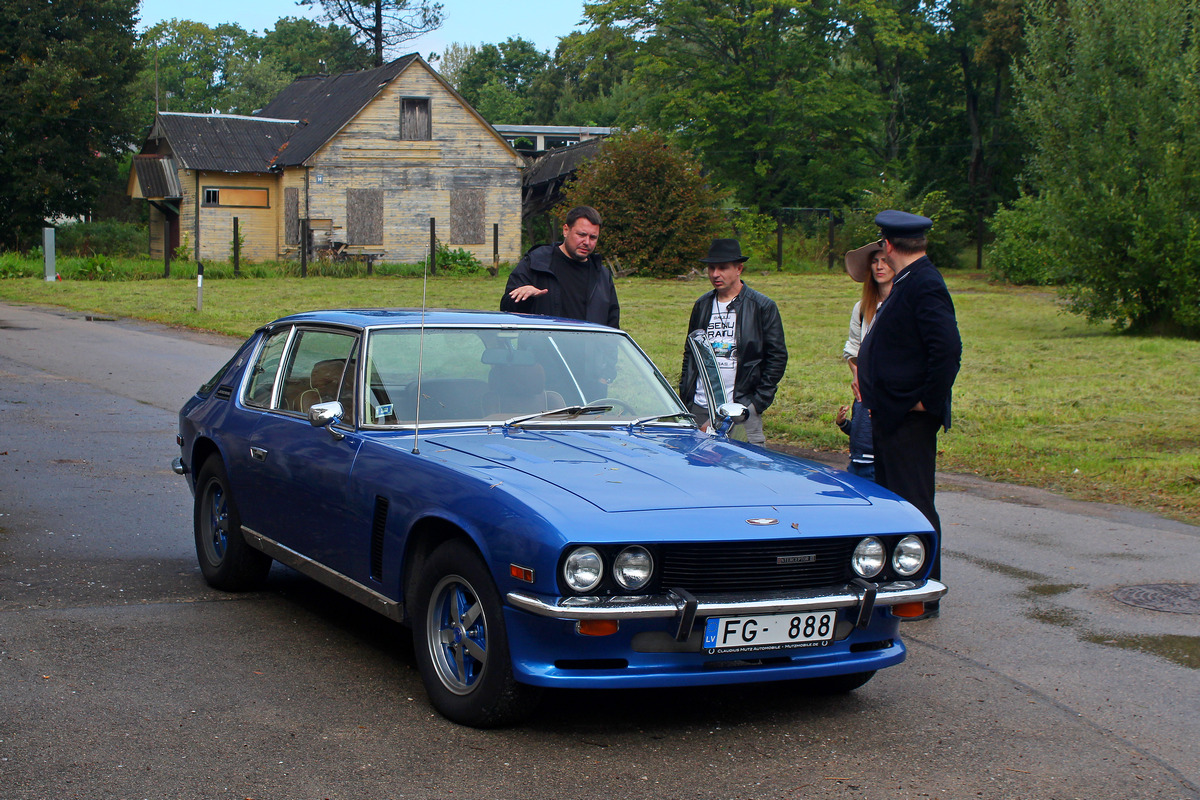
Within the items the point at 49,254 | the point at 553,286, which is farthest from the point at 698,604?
the point at 49,254

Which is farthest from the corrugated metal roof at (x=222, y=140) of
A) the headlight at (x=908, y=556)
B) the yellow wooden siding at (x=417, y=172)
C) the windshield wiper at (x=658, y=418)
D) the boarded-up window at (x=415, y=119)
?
the headlight at (x=908, y=556)

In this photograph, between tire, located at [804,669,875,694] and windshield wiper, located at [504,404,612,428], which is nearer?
tire, located at [804,669,875,694]

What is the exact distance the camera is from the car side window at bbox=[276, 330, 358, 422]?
18.3ft

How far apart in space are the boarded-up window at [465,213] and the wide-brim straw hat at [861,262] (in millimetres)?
39866

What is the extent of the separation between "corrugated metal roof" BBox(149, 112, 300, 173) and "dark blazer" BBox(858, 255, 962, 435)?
41.0 m

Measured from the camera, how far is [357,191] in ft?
147

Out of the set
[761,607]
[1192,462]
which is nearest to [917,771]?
[761,607]

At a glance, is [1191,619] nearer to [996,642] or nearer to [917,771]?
[996,642]

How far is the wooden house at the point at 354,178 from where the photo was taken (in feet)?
146

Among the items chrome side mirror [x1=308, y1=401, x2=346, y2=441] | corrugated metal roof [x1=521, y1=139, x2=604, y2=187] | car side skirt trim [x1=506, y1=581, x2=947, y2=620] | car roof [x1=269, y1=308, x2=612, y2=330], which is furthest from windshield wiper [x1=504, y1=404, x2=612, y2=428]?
corrugated metal roof [x1=521, y1=139, x2=604, y2=187]

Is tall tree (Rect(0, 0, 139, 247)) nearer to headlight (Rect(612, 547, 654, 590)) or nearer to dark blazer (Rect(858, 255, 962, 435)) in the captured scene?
dark blazer (Rect(858, 255, 962, 435))

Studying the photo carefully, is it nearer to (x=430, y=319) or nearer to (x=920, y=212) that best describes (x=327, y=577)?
(x=430, y=319)

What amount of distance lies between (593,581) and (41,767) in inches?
72.2

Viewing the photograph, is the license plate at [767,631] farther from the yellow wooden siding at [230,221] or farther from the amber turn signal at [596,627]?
the yellow wooden siding at [230,221]
